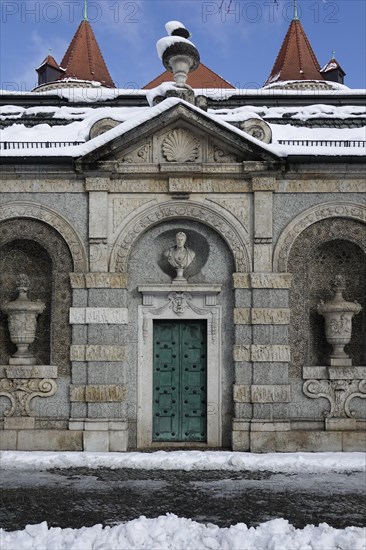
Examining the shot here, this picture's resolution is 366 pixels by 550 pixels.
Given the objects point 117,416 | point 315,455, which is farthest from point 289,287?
point 117,416

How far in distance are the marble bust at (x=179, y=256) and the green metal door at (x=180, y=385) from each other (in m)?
0.97

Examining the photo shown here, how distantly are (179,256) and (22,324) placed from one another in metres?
2.85

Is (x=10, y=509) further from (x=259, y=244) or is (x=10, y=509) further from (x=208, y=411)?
(x=259, y=244)

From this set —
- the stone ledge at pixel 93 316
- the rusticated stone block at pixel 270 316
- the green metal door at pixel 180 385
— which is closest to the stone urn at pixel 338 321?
the rusticated stone block at pixel 270 316

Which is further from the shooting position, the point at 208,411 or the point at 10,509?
the point at 208,411

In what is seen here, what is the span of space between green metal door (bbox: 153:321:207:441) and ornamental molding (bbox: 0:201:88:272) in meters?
1.77

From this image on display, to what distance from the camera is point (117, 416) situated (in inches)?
434

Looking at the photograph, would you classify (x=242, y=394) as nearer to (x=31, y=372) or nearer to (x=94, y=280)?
(x=94, y=280)

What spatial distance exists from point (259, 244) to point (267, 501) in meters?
4.51

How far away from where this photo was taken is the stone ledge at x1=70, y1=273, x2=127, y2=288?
440 inches

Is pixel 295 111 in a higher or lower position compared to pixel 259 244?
higher

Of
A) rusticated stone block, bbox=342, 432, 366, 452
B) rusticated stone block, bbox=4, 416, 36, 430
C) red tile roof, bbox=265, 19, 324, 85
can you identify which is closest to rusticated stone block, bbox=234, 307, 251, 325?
rusticated stone block, bbox=342, 432, 366, 452

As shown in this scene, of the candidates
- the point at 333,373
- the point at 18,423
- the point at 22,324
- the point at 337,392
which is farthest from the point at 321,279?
the point at 18,423

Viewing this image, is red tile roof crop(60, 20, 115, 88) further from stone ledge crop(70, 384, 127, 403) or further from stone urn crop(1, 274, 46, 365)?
stone ledge crop(70, 384, 127, 403)
